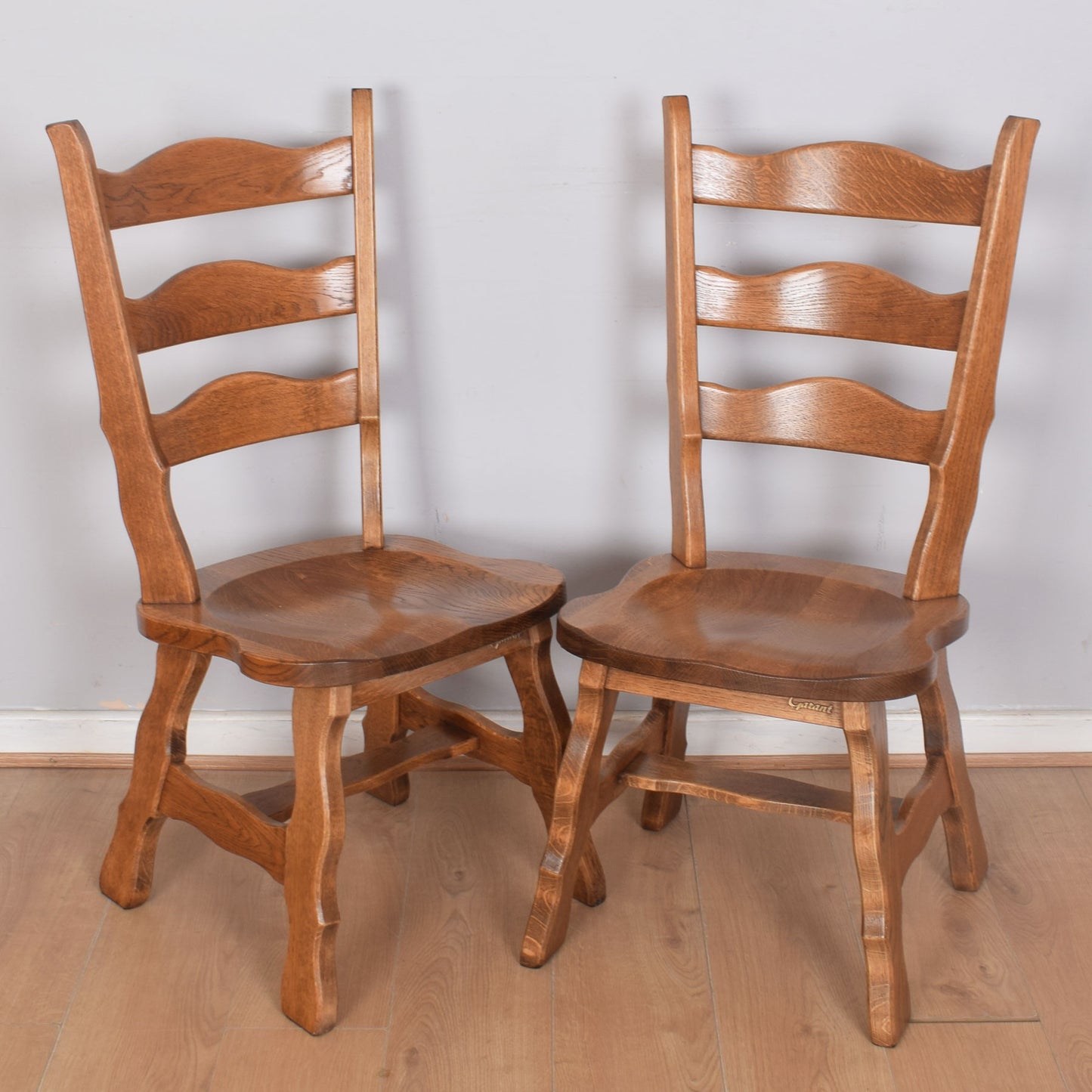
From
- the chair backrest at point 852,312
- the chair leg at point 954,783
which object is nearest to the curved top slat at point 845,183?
the chair backrest at point 852,312

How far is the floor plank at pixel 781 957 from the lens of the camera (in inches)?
56.2

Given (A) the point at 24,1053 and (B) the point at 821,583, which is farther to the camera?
(B) the point at 821,583

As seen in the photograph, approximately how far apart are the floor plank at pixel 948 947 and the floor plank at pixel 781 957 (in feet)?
0.18

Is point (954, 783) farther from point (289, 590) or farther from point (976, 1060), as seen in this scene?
point (289, 590)

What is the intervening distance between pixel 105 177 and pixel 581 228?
0.62 m

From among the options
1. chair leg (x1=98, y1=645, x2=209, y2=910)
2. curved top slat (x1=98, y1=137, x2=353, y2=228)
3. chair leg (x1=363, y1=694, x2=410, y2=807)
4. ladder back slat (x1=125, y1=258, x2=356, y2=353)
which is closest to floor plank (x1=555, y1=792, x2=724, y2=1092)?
chair leg (x1=363, y1=694, x2=410, y2=807)

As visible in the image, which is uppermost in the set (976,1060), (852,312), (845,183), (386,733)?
(845,183)

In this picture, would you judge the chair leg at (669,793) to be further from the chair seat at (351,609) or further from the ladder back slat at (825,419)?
the ladder back slat at (825,419)

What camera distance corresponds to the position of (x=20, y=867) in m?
1.79

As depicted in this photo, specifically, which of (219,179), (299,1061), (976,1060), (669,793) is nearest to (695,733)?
(669,793)

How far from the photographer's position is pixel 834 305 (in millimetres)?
1593

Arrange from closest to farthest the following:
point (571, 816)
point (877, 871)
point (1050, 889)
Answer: point (877, 871)
point (571, 816)
point (1050, 889)

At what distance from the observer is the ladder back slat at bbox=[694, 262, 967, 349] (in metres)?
1.55

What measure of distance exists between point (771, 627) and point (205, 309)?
79 cm
